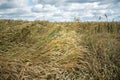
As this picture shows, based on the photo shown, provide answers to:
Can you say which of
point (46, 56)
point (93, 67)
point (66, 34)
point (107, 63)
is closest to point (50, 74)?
point (46, 56)

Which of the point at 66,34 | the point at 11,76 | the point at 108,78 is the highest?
the point at 66,34

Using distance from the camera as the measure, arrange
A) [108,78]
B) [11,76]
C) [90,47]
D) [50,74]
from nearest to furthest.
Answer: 1. [11,76]
2. [50,74]
3. [108,78]
4. [90,47]

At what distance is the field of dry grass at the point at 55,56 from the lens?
15.1ft

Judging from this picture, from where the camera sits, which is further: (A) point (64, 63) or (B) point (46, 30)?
(B) point (46, 30)

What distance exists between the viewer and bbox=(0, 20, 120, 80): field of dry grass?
4.61 metres

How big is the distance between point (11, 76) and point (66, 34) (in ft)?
7.22

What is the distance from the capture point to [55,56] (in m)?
5.23

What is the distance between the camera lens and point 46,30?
6539 mm

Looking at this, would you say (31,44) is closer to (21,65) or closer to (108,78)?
(21,65)

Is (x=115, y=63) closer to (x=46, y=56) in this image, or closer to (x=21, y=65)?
(x=46, y=56)

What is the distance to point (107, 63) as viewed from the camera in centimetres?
538

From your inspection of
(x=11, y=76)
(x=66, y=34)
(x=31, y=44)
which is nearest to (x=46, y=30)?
(x=66, y=34)

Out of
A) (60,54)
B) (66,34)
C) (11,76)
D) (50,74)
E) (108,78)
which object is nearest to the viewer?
(11,76)

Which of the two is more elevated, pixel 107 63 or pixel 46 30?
pixel 46 30
